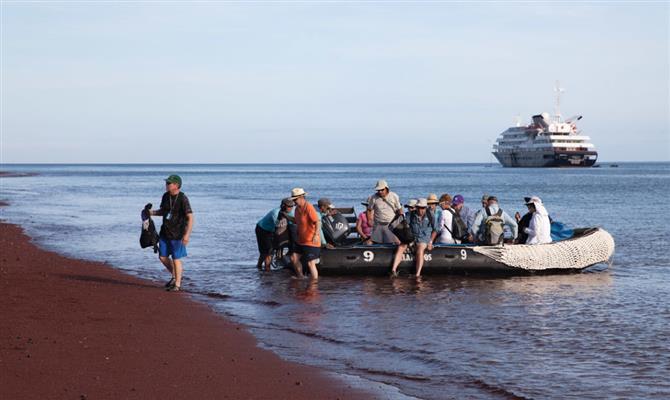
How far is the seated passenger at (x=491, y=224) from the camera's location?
16109 mm

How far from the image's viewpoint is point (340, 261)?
15.5 meters

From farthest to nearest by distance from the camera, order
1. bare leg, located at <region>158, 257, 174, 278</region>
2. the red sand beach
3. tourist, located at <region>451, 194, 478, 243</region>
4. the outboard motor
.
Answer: tourist, located at <region>451, 194, 478, 243</region> < the outboard motor < bare leg, located at <region>158, 257, 174, 278</region> < the red sand beach

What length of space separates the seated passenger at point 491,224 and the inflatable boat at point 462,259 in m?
0.30

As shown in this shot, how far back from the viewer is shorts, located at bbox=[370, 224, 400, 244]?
15.6 m

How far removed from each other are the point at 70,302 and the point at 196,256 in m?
8.27

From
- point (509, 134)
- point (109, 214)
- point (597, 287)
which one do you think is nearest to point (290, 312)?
point (597, 287)

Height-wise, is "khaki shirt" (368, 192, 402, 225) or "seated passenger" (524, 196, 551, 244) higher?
"khaki shirt" (368, 192, 402, 225)

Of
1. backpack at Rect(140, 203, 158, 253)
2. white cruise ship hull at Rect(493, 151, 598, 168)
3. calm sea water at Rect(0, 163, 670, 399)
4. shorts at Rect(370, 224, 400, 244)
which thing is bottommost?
calm sea water at Rect(0, 163, 670, 399)

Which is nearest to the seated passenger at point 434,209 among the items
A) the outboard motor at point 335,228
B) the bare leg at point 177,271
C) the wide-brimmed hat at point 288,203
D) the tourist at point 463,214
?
the tourist at point 463,214

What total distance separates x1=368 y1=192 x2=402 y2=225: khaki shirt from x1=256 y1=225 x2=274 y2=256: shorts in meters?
1.83

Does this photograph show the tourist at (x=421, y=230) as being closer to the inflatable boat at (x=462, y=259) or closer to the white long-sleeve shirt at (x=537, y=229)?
the inflatable boat at (x=462, y=259)

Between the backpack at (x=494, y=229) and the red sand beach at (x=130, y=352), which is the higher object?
the backpack at (x=494, y=229)

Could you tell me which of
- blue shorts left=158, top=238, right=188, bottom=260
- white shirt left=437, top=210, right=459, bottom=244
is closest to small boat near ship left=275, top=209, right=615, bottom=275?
white shirt left=437, top=210, right=459, bottom=244

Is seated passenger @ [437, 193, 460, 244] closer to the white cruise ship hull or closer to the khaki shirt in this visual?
the khaki shirt
